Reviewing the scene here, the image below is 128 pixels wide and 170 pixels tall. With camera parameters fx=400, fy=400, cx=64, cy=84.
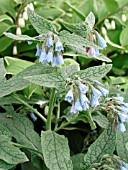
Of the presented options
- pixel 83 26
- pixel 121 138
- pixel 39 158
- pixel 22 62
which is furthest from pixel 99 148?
pixel 22 62

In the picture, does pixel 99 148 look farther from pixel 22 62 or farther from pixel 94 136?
pixel 22 62

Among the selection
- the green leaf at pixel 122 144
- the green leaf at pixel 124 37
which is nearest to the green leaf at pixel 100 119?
the green leaf at pixel 122 144

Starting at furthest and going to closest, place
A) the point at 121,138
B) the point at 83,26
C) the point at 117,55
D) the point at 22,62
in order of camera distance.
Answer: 1. the point at 117,55
2. the point at 22,62
3. the point at 121,138
4. the point at 83,26

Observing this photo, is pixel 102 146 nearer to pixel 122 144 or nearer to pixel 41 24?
pixel 122 144

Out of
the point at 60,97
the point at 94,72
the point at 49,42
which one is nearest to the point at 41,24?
the point at 49,42

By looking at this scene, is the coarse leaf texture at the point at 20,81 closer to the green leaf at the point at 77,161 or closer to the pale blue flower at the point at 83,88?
the pale blue flower at the point at 83,88

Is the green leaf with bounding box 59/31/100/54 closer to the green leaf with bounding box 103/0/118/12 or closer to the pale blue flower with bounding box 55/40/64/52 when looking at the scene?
the pale blue flower with bounding box 55/40/64/52
